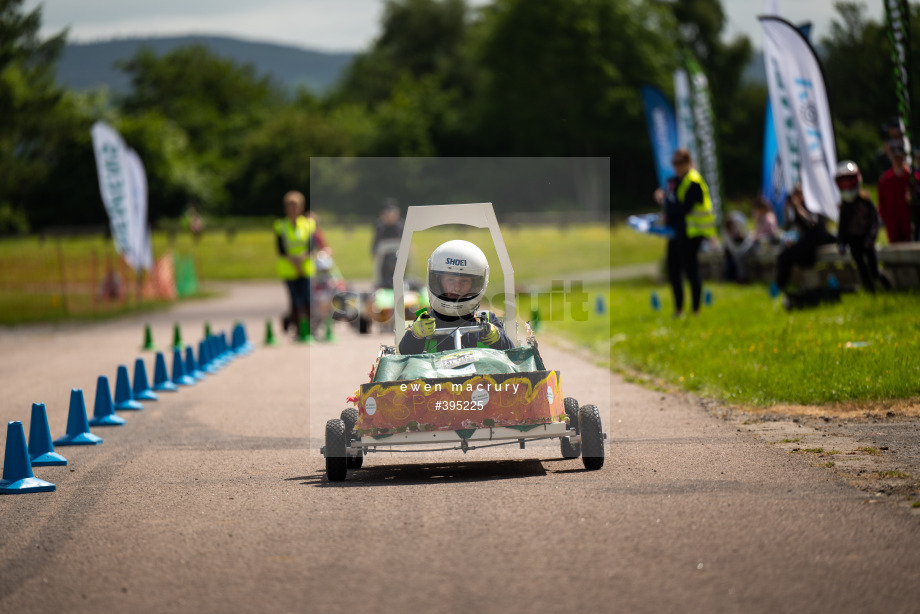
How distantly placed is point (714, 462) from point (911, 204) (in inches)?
378

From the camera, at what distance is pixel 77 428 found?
956 cm

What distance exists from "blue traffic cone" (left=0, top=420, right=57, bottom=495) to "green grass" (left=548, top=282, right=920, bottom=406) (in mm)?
5640

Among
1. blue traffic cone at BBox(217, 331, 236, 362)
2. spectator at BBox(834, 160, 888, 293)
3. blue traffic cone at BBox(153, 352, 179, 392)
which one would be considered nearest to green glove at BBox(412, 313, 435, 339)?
blue traffic cone at BBox(153, 352, 179, 392)

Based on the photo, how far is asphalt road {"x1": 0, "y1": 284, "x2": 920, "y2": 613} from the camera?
472 centimetres

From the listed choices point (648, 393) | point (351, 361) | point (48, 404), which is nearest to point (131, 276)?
point (351, 361)

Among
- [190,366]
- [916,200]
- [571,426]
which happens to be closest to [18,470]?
[571,426]

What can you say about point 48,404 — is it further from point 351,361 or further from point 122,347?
point 122,347

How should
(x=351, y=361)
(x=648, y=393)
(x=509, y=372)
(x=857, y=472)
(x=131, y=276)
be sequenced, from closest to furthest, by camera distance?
1. (x=857, y=472)
2. (x=509, y=372)
3. (x=648, y=393)
4. (x=351, y=361)
5. (x=131, y=276)

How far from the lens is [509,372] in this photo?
24.5 ft

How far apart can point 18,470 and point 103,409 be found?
123 inches

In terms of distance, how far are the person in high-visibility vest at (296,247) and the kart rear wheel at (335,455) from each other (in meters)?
10.8

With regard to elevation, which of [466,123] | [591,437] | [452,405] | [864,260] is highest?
[466,123]

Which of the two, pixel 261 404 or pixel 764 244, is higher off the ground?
pixel 764 244

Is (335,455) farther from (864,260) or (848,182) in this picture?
(848,182)
